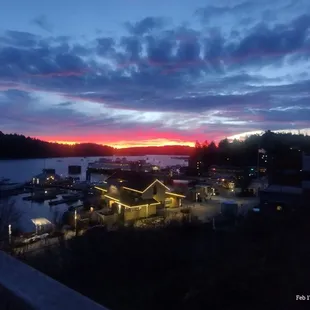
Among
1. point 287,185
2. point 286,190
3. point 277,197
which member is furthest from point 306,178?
point 277,197

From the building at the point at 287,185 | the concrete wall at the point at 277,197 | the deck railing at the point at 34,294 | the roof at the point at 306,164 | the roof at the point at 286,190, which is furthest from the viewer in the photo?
the roof at the point at 306,164

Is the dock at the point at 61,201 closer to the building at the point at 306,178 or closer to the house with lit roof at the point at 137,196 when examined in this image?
the house with lit roof at the point at 137,196

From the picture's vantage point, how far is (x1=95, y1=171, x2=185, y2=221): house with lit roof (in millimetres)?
13992

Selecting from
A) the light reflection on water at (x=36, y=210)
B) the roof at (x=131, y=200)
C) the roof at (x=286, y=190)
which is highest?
the roof at (x=286, y=190)

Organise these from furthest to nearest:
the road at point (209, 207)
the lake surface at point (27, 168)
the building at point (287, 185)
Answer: the lake surface at point (27, 168), the road at point (209, 207), the building at point (287, 185)

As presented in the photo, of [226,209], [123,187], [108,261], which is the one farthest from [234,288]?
[123,187]

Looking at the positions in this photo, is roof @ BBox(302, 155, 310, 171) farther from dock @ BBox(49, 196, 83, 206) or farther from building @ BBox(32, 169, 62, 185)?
building @ BBox(32, 169, 62, 185)

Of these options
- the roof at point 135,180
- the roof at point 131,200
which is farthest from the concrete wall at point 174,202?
the roof at point 131,200

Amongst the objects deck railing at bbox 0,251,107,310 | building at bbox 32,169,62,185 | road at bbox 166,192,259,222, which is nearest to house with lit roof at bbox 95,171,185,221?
road at bbox 166,192,259,222

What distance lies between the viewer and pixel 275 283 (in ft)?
12.0

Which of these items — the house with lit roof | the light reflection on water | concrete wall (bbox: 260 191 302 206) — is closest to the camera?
concrete wall (bbox: 260 191 302 206)

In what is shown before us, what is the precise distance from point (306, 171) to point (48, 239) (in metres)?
10.1

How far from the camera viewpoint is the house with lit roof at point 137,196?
45.9 ft

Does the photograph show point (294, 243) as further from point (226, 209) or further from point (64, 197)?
point (64, 197)
